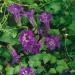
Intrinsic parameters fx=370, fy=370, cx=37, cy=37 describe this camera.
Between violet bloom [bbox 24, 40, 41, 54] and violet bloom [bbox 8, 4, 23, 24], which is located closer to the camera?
violet bloom [bbox 24, 40, 41, 54]

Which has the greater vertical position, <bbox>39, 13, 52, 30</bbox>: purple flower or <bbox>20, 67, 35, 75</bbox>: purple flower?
<bbox>39, 13, 52, 30</bbox>: purple flower

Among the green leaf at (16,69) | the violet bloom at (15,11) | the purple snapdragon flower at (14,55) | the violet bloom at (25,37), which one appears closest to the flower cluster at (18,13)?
the violet bloom at (15,11)

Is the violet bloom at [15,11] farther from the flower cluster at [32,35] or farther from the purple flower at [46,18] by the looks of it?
the purple flower at [46,18]

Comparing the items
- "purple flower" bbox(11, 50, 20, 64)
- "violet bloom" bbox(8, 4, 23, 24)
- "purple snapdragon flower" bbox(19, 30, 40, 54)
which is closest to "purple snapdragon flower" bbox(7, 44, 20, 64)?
"purple flower" bbox(11, 50, 20, 64)

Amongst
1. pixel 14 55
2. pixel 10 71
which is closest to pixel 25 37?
pixel 14 55

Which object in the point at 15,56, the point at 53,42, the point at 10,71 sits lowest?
the point at 10,71

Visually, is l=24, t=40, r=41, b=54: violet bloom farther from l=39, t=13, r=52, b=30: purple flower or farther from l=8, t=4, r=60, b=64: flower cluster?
l=39, t=13, r=52, b=30: purple flower

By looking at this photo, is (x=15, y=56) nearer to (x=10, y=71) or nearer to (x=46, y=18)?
(x=10, y=71)
